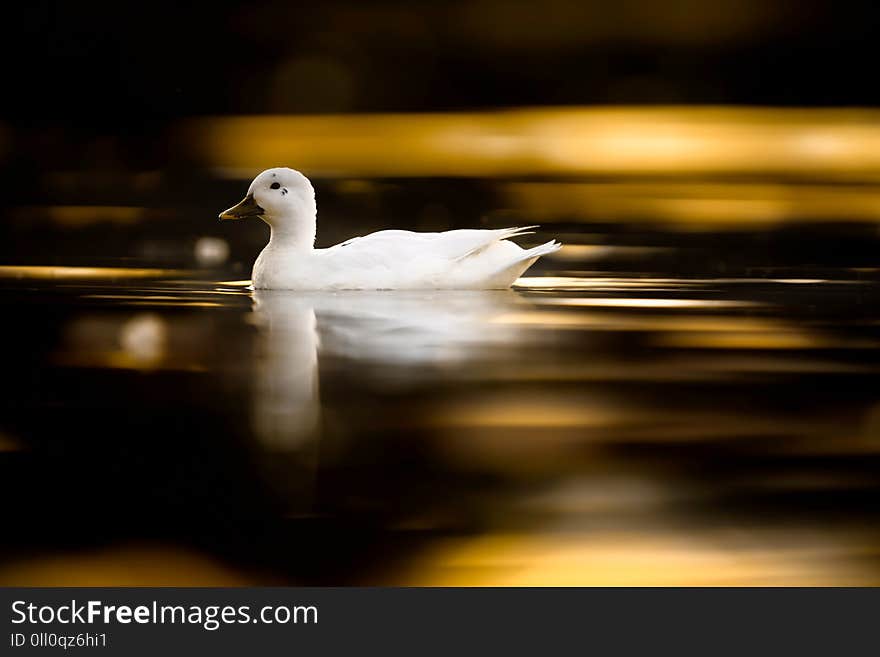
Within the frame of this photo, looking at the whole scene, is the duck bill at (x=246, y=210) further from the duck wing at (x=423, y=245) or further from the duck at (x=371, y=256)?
the duck wing at (x=423, y=245)

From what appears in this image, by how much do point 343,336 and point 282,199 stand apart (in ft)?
5.41

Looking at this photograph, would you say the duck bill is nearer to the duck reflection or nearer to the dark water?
the duck reflection

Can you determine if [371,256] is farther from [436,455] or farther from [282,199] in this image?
[436,455]

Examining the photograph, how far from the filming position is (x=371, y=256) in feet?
13.3

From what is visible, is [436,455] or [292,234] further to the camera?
[292,234]

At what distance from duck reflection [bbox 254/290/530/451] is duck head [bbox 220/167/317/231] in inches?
9.9

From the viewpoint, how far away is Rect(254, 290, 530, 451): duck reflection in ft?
5.98

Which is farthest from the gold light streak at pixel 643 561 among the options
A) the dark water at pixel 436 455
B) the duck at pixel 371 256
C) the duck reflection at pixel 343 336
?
the duck at pixel 371 256

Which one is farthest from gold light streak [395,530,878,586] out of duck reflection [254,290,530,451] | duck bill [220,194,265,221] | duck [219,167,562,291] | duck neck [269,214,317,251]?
duck bill [220,194,265,221]

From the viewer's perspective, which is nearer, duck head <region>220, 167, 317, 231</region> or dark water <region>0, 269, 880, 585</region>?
dark water <region>0, 269, 880, 585</region>

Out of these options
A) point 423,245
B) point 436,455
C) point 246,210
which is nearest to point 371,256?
point 423,245

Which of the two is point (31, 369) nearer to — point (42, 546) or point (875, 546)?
point (42, 546)

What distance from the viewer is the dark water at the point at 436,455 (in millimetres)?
1236

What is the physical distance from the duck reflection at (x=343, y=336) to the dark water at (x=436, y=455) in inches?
0.4
